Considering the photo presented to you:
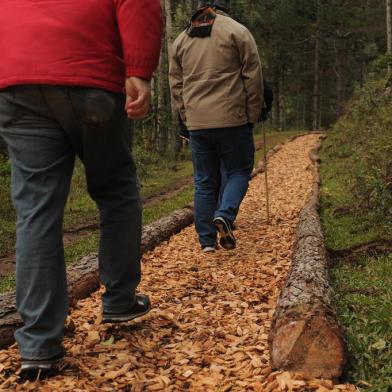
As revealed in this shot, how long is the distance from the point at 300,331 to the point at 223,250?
2829 mm

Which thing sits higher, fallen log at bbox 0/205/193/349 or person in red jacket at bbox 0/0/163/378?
person in red jacket at bbox 0/0/163/378

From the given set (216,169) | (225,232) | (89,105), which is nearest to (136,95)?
(89,105)

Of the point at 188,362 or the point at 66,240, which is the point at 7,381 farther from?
the point at 66,240

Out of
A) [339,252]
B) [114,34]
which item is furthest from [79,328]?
[339,252]

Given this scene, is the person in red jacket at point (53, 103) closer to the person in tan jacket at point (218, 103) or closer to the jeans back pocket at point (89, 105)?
the jeans back pocket at point (89, 105)

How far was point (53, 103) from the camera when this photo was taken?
2.40 m

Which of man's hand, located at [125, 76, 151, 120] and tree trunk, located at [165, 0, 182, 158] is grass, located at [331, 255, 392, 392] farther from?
tree trunk, located at [165, 0, 182, 158]

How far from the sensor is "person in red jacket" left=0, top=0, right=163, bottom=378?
7.80 ft

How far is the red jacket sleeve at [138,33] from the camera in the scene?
2.40 meters

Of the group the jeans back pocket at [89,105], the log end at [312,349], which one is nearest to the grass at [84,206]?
the jeans back pocket at [89,105]

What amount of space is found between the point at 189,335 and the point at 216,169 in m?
2.49

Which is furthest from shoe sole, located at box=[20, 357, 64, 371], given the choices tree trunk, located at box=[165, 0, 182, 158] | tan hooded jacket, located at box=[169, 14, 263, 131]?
tree trunk, located at box=[165, 0, 182, 158]

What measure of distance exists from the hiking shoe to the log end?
40.1 inches

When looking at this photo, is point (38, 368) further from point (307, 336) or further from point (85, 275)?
point (85, 275)
